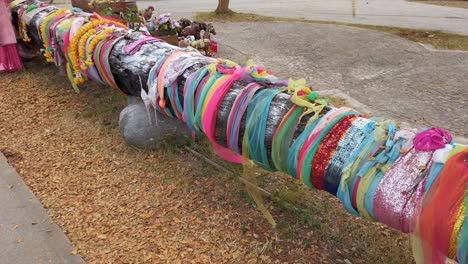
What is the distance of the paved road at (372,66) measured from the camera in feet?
16.9

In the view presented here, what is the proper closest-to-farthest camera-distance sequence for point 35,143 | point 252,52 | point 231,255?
1. point 231,255
2. point 35,143
3. point 252,52

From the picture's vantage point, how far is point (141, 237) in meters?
2.89

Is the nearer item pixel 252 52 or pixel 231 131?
pixel 231 131

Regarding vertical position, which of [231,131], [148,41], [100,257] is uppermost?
[148,41]

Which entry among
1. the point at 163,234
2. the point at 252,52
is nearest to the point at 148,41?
the point at 163,234

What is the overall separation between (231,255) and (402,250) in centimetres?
106

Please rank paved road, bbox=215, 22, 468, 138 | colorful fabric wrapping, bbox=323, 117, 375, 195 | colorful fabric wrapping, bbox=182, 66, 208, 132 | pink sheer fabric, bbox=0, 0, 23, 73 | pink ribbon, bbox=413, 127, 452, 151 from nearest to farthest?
pink ribbon, bbox=413, 127, 452, 151 → colorful fabric wrapping, bbox=323, 117, 375, 195 → colorful fabric wrapping, bbox=182, 66, 208, 132 → paved road, bbox=215, 22, 468, 138 → pink sheer fabric, bbox=0, 0, 23, 73

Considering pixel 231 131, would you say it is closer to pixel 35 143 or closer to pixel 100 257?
pixel 100 257

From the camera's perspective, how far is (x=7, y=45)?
20.0ft

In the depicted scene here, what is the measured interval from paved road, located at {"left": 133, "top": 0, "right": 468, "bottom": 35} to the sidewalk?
9.85m

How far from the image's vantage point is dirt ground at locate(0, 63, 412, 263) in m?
2.75

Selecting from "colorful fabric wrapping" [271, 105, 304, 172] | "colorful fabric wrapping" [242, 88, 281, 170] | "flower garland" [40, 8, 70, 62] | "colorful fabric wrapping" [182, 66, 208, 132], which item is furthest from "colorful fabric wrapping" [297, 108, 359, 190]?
"flower garland" [40, 8, 70, 62]

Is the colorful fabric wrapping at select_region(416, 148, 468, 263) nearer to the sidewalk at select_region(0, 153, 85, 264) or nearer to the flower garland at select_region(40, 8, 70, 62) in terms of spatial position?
the sidewalk at select_region(0, 153, 85, 264)

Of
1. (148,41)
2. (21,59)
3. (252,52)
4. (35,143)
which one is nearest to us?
(148,41)
